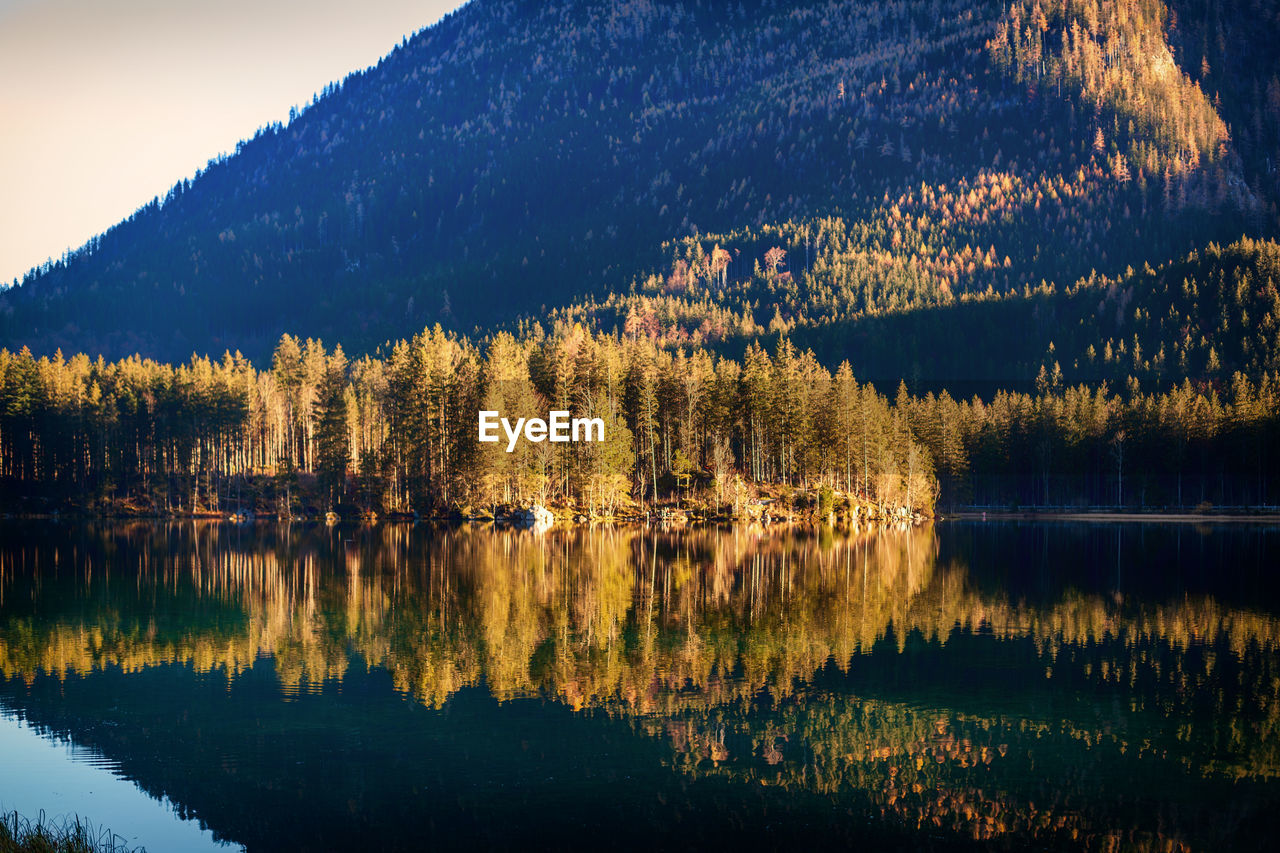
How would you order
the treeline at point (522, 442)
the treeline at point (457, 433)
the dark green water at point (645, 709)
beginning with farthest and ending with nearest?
the treeline at point (522, 442)
the treeline at point (457, 433)
the dark green water at point (645, 709)

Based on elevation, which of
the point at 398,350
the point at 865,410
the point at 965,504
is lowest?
Result: the point at 965,504

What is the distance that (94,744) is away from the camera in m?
23.7

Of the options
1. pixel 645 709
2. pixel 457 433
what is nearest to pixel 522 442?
pixel 457 433

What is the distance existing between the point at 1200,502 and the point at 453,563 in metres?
111

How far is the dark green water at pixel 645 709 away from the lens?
63.3ft

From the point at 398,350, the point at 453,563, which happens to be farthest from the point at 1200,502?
the point at 453,563

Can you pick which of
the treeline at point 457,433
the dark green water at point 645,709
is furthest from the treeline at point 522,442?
the dark green water at point 645,709

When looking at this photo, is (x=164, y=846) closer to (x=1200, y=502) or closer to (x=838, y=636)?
(x=838, y=636)

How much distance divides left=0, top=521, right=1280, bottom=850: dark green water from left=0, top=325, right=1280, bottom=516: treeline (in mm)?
51902

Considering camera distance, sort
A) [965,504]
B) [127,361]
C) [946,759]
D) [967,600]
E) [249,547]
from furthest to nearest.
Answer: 1. [965,504]
2. [127,361]
3. [249,547]
4. [967,600]
5. [946,759]

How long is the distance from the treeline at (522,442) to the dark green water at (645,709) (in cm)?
5190

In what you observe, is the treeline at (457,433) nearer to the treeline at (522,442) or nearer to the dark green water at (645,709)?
the treeline at (522,442)

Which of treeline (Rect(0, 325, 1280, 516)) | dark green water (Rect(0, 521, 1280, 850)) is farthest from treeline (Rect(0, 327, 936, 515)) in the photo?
dark green water (Rect(0, 521, 1280, 850))

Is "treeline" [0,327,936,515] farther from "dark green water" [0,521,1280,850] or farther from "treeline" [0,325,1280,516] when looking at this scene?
"dark green water" [0,521,1280,850]
